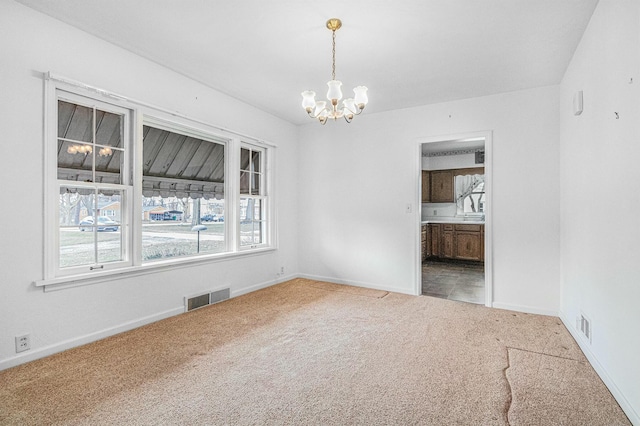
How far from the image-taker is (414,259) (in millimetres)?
4605

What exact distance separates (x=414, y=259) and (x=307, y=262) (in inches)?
71.7

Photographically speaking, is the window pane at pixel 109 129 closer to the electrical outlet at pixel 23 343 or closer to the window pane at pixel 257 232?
the electrical outlet at pixel 23 343

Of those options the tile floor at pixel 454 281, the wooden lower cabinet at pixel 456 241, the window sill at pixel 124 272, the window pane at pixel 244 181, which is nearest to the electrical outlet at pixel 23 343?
the window sill at pixel 124 272

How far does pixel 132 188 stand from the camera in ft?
10.6

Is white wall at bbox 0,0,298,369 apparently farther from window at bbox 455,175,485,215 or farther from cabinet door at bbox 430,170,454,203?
window at bbox 455,175,485,215

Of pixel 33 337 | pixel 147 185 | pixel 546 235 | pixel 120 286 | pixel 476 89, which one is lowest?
pixel 33 337

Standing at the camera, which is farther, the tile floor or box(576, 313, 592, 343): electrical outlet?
the tile floor

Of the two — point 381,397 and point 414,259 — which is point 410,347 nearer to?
point 381,397

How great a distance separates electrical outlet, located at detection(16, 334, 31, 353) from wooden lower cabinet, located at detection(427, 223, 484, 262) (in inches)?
267

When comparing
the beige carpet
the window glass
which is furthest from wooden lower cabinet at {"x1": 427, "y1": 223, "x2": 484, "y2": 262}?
the window glass

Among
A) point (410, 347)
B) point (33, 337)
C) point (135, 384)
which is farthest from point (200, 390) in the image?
point (410, 347)

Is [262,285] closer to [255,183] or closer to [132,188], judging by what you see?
[255,183]

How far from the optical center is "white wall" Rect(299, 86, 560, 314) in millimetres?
3787

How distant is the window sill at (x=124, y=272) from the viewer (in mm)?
2625
